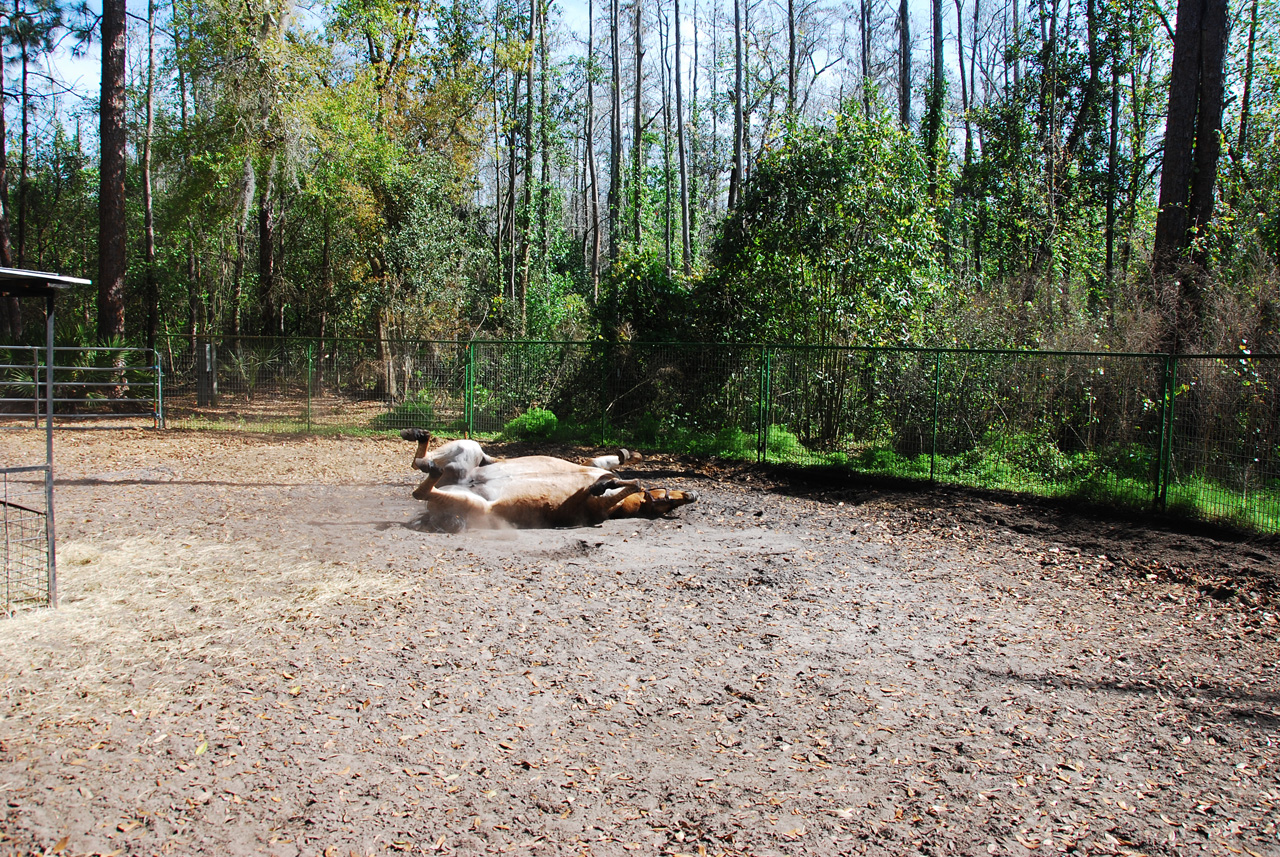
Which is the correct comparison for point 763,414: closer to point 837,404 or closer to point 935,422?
point 837,404

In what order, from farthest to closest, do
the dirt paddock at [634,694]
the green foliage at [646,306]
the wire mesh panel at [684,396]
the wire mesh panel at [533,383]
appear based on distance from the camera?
the green foliage at [646,306] → the wire mesh panel at [533,383] → the wire mesh panel at [684,396] → the dirt paddock at [634,694]

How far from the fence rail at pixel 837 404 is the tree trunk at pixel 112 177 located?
84.7 inches

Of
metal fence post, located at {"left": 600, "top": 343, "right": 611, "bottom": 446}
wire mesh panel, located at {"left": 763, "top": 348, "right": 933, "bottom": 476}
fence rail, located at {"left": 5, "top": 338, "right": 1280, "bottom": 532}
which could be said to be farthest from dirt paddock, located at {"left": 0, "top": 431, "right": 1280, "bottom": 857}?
metal fence post, located at {"left": 600, "top": 343, "right": 611, "bottom": 446}

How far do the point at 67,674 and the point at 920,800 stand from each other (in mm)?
4554

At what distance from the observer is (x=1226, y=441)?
8.73m

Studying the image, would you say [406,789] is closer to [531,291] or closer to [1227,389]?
[1227,389]

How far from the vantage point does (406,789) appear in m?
3.29

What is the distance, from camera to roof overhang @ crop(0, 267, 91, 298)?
460 centimetres

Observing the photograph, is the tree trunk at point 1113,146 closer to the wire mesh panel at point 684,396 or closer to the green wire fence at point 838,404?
the green wire fence at point 838,404

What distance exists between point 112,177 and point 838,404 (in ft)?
58.0

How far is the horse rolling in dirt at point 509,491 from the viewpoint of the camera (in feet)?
25.5

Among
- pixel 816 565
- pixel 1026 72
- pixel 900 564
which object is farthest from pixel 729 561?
pixel 1026 72

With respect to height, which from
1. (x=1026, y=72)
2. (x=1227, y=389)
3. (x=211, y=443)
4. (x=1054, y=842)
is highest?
(x=1026, y=72)

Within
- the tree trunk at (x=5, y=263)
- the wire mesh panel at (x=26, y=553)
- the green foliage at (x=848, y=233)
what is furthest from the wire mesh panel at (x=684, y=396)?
the tree trunk at (x=5, y=263)
